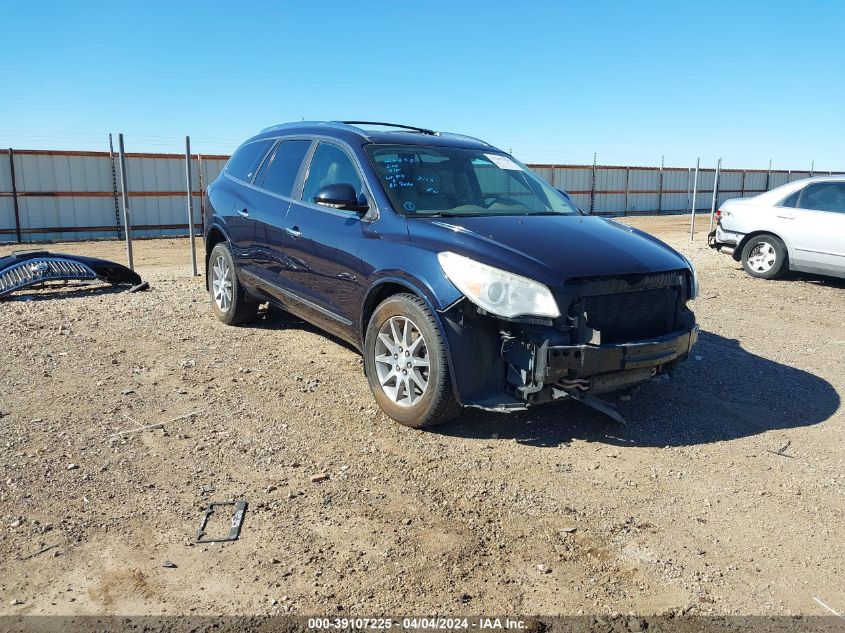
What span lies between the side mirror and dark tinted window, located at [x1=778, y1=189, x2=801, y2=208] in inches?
311

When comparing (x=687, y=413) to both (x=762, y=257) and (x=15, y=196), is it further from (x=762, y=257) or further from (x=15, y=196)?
(x=15, y=196)

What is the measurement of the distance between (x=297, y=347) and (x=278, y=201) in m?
1.27

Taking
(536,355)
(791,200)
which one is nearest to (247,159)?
(536,355)

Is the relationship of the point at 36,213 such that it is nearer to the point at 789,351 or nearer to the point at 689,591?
the point at 789,351

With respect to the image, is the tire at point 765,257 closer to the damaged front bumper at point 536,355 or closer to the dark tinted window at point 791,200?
the dark tinted window at point 791,200

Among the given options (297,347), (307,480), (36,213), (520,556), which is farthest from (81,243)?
(520,556)

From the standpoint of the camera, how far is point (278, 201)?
5.80 meters

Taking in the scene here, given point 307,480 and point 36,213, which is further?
point 36,213

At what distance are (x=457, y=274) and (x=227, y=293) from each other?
3.52 m

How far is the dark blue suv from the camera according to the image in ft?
13.0

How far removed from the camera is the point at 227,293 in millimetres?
6867

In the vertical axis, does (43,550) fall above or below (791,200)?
below

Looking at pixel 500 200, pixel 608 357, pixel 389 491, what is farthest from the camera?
pixel 500 200

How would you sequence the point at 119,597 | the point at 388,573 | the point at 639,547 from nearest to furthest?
the point at 119,597, the point at 388,573, the point at 639,547
